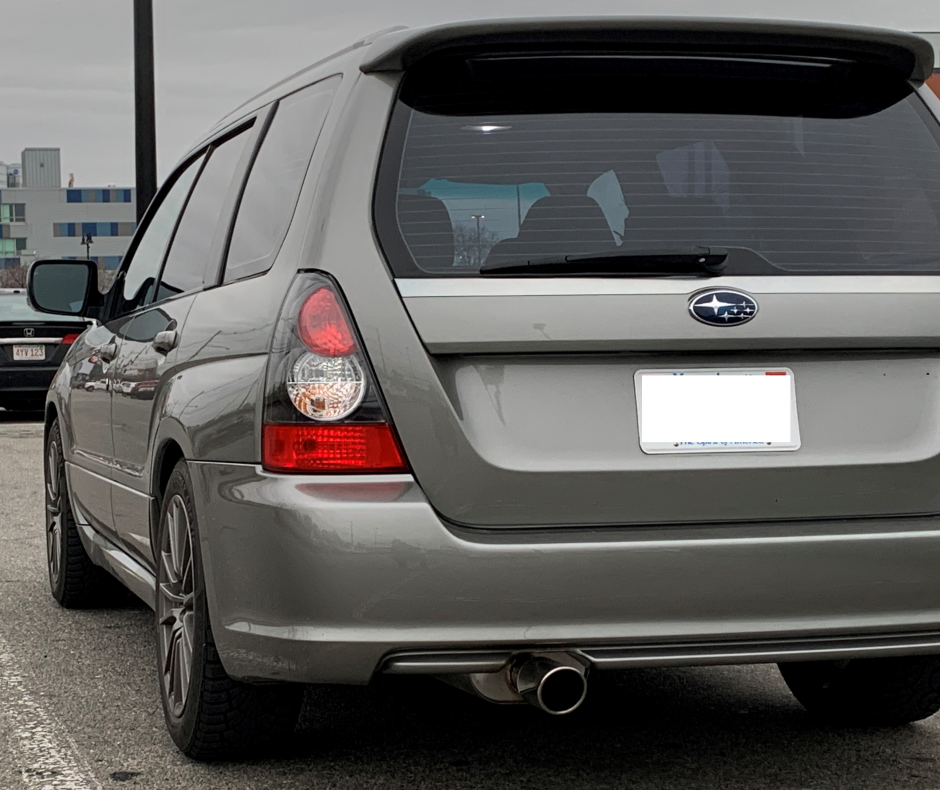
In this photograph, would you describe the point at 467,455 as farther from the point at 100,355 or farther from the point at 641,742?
the point at 100,355

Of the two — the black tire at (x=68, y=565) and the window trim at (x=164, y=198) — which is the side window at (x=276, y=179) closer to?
the window trim at (x=164, y=198)

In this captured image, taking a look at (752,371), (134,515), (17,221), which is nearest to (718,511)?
(752,371)

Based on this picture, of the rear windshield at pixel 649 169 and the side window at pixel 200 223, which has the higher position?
the rear windshield at pixel 649 169

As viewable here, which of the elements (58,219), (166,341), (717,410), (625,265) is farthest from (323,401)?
(58,219)

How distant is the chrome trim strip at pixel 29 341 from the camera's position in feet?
54.1

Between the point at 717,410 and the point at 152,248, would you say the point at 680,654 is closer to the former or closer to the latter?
the point at 717,410

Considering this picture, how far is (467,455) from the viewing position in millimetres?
3078

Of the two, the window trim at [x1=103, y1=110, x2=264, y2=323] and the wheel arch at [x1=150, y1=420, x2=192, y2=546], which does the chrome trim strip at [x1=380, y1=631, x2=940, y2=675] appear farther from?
the window trim at [x1=103, y1=110, x2=264, y2=323]

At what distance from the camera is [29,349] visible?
16.5m

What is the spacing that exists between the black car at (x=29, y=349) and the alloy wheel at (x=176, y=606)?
12.8 metres

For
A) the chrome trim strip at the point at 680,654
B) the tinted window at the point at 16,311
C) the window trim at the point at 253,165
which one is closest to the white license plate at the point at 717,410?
the chrome trim strip at the point at 680,654

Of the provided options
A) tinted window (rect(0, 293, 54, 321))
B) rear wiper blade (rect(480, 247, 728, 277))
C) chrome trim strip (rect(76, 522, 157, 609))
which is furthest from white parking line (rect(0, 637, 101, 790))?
tinted window (rect(0, 293, 54, 321))

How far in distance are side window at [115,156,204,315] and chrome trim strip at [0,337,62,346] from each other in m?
11.4

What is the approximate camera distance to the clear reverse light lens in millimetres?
3113
